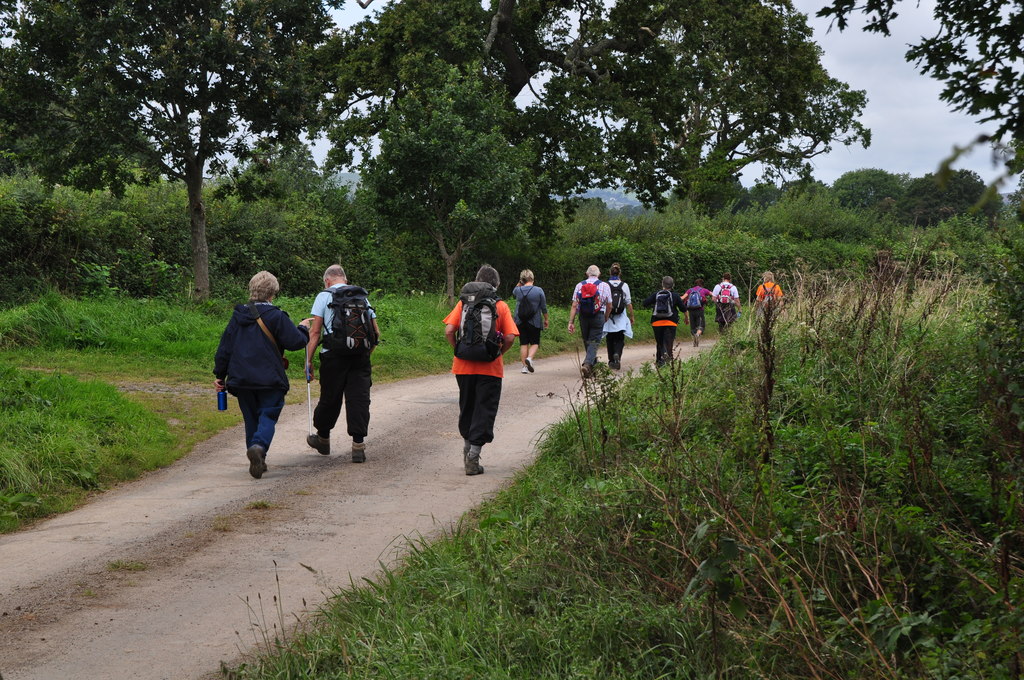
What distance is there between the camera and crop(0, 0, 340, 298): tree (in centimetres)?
1759

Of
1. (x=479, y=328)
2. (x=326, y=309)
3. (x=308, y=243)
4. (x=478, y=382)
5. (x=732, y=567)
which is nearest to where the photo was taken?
(x=732, y=567)

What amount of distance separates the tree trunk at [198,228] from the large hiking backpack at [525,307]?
7558 mm

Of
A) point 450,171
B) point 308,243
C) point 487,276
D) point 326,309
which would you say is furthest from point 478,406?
point 308,243

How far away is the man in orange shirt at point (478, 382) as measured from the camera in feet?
30.4

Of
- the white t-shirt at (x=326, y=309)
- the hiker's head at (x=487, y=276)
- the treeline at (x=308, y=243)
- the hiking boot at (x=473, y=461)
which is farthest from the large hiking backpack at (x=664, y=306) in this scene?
the hiking boot at (x=473, y=461)

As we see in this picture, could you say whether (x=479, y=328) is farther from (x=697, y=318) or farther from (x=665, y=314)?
(x=697, y=318)

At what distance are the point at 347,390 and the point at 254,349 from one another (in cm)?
114

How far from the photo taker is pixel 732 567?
4535 mm

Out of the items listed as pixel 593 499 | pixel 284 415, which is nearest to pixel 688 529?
pixel 593 499

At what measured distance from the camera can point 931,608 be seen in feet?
14.5

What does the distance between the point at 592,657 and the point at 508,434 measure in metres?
6.83

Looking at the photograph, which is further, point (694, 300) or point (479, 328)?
point (694, 300)

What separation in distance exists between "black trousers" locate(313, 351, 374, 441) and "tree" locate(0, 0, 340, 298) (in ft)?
33.5

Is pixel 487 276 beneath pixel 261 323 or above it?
above
